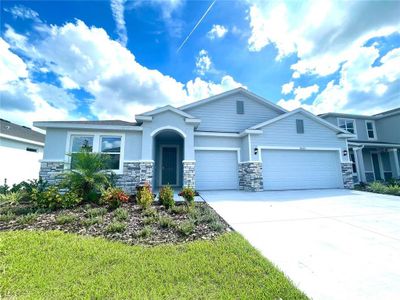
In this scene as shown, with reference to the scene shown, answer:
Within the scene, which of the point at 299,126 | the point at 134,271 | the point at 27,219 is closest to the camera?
the point at 134,271

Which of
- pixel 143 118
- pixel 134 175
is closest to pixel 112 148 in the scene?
pixel 134 175

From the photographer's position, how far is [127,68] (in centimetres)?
1265

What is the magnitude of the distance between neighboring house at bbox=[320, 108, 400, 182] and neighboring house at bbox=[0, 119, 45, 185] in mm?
22183

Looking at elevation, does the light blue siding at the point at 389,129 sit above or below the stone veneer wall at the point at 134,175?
above

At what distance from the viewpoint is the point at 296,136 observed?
11.4m

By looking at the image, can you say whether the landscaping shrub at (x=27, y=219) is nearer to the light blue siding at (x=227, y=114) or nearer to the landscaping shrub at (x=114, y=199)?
the landscaping shrub at (x=114, y=199)

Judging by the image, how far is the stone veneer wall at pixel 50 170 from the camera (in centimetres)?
871

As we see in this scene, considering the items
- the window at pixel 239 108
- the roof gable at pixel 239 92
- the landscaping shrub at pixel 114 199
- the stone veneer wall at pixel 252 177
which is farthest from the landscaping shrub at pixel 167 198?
the window at pixel 239 108

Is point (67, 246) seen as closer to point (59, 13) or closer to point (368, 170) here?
point (59, 13)

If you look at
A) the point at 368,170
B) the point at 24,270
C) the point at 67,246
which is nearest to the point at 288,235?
the point at 67,246

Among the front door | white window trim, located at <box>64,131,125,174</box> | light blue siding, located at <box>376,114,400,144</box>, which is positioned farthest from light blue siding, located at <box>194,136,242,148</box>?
light blue siding, located at <box>376,114,400,144</box>

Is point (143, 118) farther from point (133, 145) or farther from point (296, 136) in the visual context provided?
point (296, 136)

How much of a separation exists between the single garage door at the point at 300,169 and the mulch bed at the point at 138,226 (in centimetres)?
682

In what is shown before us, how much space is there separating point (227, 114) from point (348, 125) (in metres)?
12.8
